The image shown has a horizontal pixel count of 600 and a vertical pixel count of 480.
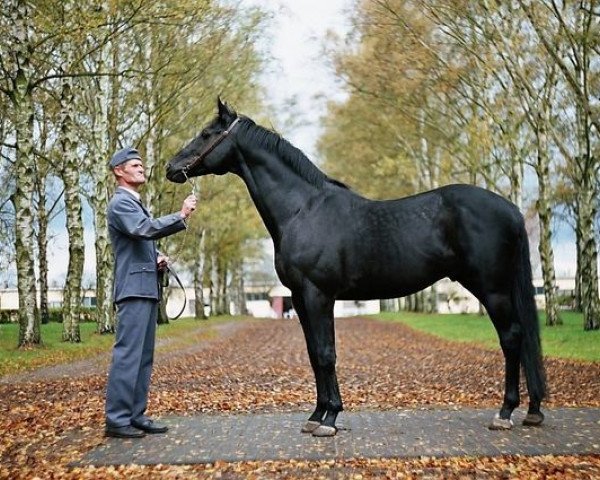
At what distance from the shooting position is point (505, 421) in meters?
7.21

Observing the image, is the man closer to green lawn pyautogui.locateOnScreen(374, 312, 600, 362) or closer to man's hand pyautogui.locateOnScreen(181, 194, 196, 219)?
man's hand pyautogui.locateOnScreen(181, 194, 196, 219)

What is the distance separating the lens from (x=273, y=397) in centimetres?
1041

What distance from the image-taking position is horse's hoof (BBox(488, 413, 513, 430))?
282 inches

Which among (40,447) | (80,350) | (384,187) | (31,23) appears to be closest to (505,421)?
(40,447)

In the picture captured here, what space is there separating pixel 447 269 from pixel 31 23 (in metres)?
16.0

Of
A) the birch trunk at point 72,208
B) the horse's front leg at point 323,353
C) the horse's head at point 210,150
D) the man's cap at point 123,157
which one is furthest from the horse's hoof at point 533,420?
the birch trunk at point 72,208

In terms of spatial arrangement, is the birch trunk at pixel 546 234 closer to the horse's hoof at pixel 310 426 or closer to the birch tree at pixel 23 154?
the birch tree at pixel 23 154

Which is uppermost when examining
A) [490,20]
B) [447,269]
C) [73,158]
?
[490,20]

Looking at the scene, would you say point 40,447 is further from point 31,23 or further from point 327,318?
point 31,23

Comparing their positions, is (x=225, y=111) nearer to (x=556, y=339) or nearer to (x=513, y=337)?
(x=513, y=337)

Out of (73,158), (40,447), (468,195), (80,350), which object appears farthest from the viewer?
(73,158)

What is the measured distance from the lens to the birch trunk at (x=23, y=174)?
60.1 feet

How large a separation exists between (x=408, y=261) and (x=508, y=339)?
4.20 feet

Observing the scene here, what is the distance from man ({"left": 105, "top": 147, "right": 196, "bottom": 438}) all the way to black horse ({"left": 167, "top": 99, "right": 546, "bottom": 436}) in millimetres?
541
